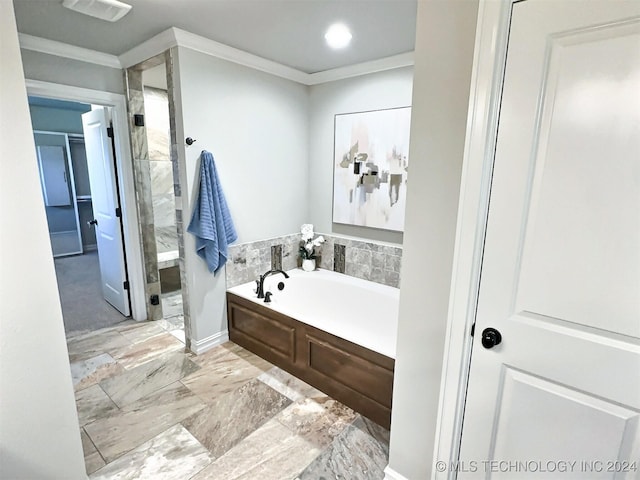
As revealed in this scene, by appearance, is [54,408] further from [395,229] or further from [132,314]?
[395,229]

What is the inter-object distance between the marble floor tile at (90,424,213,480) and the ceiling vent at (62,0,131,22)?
2473mm

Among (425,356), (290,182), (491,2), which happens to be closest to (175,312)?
(290,182)

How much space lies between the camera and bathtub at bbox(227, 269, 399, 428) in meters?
2.01

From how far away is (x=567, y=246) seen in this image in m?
0.99

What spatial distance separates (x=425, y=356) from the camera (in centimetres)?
137

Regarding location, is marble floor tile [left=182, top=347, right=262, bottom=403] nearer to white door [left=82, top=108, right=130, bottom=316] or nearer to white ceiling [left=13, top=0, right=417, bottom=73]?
white door [left=82, top=108, right=130, bottom=316]

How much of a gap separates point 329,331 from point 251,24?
6.80ft

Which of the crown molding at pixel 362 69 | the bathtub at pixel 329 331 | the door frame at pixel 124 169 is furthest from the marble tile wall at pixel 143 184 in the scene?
the crown molding at pixel 362 69

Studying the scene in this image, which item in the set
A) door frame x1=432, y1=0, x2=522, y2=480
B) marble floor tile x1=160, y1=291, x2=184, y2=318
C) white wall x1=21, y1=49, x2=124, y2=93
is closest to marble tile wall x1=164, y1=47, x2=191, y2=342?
white wall x1=21, y1=49, x2=124, y2=93

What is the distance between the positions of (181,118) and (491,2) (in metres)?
2.08

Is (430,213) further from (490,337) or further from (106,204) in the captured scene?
(106,204)

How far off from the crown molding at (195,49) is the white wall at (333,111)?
76 mm

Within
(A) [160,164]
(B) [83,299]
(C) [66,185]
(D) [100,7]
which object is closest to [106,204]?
(A) [160,164]

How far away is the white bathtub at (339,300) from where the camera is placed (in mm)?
2846
